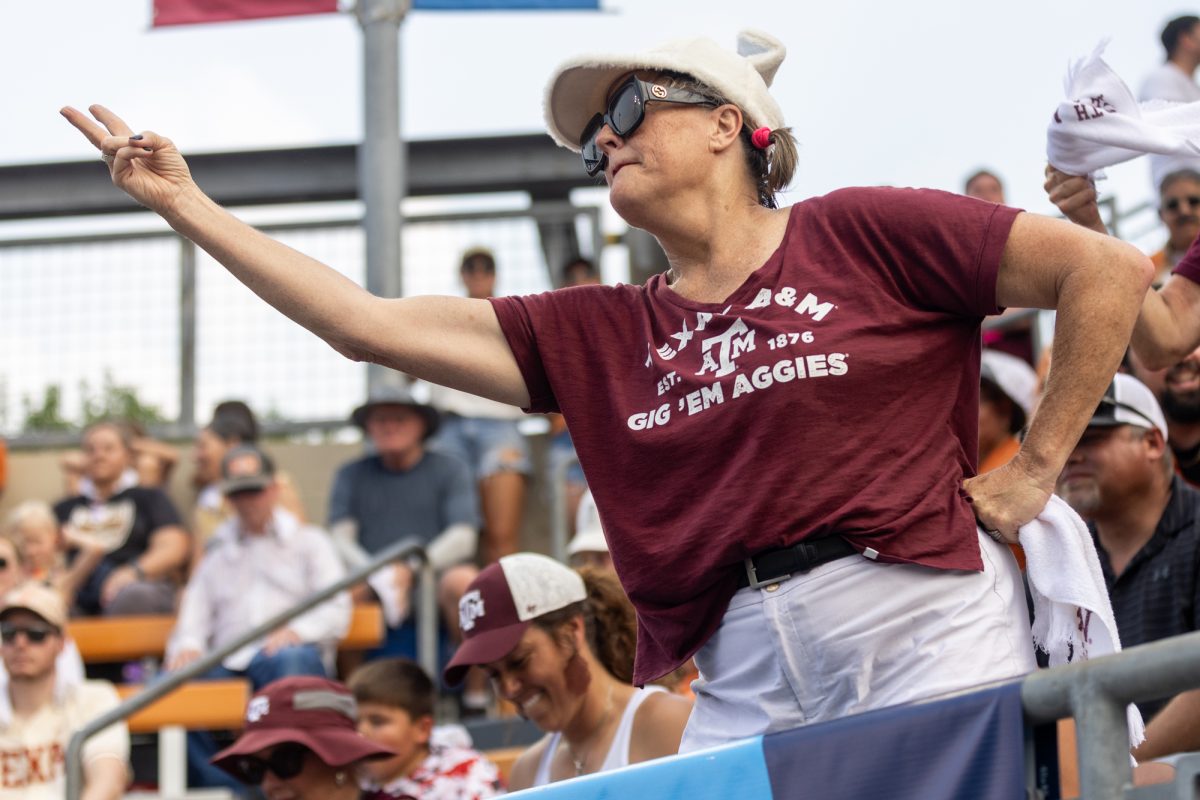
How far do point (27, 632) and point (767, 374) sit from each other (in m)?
4.88

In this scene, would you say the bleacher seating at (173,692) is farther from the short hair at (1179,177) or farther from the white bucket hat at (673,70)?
the white bucket hat at (673,70)

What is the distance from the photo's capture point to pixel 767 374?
2748 millimetres

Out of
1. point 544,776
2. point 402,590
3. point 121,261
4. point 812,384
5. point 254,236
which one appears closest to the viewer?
point 812,384

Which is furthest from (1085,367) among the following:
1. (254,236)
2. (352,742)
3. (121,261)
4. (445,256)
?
(121,261)

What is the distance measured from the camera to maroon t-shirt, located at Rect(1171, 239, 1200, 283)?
3559 millimetres

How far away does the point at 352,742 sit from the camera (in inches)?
193

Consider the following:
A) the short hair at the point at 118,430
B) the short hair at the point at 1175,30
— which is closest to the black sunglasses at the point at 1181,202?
the short hair at the point at 1175,30

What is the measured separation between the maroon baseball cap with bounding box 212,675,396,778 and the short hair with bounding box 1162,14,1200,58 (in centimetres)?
608

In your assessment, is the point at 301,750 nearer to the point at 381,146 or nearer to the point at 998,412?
the point at 998,412

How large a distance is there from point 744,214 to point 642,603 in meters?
0.73

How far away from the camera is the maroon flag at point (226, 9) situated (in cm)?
863

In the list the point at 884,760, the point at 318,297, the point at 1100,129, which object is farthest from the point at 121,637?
Answer: the point at 884,760

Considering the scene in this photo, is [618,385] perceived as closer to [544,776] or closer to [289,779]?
[544,776]

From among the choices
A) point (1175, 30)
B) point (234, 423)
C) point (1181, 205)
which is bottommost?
point (234, 423)
